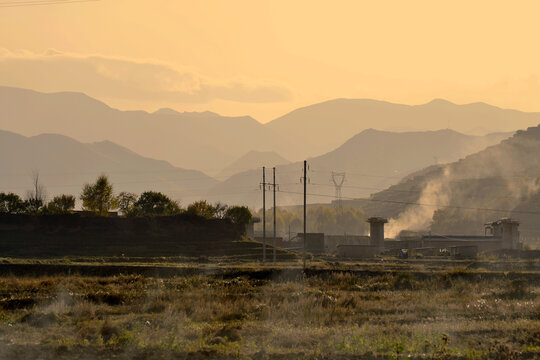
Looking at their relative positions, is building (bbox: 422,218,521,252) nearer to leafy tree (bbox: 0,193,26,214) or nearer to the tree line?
the tree line

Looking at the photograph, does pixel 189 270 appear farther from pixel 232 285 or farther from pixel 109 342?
pixel 109 342

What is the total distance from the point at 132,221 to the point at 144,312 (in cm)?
6846

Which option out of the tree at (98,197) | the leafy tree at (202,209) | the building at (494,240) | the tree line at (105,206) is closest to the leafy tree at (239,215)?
the tree line at (105,206)

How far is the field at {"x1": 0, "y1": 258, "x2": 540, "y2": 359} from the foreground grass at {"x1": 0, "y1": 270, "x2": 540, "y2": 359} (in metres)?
0.05

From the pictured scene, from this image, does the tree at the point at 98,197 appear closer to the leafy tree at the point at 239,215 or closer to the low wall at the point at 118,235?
the low wall at the point at 118,235

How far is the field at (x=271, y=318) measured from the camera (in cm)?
2153

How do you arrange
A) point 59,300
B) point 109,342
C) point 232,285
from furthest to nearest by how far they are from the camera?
point 232,285
point 59,300
point 109,342

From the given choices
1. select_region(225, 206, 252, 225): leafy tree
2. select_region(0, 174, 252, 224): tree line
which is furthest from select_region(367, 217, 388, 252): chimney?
select_region(0, 174, 252, 224): tree line

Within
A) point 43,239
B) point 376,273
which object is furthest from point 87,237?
point 376,273

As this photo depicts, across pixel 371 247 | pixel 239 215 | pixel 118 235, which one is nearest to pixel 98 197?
pixel 239 215

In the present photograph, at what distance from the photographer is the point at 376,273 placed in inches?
2071

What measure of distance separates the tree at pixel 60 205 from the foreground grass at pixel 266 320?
211 ft

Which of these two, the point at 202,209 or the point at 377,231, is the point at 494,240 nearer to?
the point at 377,231

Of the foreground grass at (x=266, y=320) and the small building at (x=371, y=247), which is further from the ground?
the small building at (x=371, y=247)
